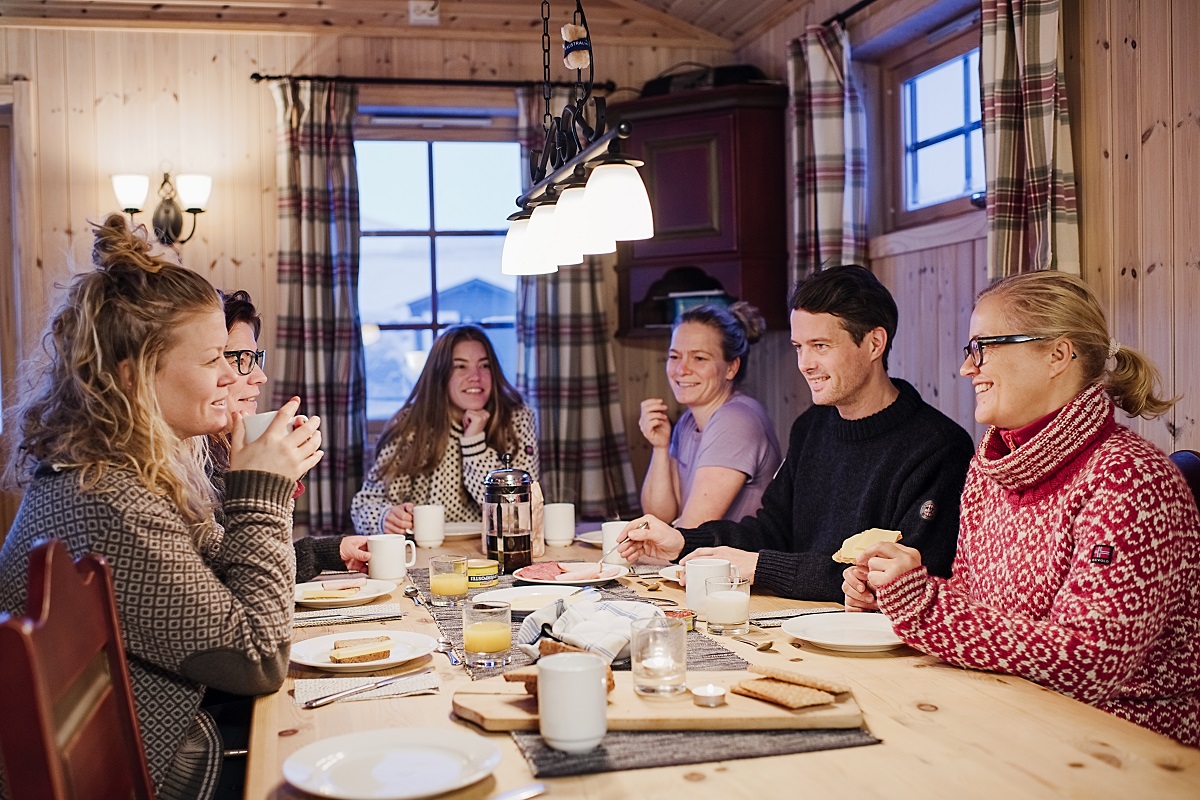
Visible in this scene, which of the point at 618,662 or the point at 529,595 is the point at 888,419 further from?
the point at 618,662

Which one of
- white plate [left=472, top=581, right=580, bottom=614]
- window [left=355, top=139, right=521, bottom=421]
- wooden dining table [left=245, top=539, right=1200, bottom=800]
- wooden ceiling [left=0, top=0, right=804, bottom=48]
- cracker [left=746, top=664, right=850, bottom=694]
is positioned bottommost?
wooden dining table [left=245, top=539, right=1200, bottom=800]

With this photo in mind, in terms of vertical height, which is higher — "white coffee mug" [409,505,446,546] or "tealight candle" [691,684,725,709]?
"white coffee mug" [409,505,446,546]

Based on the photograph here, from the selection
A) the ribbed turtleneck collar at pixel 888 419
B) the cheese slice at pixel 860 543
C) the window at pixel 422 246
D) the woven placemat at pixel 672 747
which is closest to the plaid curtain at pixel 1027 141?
the ribbed turtleneck collar at pixel 888 419

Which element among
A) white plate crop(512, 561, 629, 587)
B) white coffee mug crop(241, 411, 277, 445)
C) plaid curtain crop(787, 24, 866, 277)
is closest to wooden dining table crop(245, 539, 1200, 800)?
white coffee mug crop(241, 411, 277, 445)

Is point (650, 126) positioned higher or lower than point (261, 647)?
higher

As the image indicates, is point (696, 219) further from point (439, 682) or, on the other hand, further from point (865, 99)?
point (439, 682)

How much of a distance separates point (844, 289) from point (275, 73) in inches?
120

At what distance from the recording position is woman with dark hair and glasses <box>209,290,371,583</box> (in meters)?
2.51

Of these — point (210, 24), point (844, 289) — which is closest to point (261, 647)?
point (844, 289)

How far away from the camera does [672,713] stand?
1.38 metres

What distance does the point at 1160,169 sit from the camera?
279cm

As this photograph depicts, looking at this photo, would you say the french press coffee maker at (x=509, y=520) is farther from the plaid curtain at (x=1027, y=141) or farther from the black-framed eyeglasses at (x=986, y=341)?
the plaid curtain at (x=1027, y=141)

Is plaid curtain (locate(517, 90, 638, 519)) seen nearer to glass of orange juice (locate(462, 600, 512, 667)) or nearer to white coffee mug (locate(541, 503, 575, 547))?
white coffee mug (locate(541, 503, 575, 547))

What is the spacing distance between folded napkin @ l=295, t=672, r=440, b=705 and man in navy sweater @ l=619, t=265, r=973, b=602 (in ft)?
2.38
